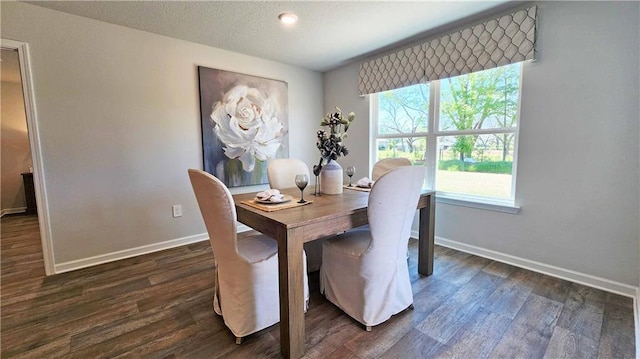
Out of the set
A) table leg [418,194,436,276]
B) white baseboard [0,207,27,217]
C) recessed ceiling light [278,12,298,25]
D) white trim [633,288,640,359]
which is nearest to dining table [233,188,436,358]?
table leg [418,194,436,276]

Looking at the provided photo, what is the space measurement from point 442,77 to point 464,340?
2.31m

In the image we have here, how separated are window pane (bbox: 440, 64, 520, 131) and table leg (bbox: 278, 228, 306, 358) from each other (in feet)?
7.36

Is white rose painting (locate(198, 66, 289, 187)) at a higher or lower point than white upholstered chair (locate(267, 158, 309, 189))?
higher

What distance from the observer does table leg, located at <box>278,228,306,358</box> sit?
1286 millimetres

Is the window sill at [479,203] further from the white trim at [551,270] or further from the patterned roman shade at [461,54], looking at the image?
the patterned roman shade at [461,54]

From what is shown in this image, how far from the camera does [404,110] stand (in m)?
3.24

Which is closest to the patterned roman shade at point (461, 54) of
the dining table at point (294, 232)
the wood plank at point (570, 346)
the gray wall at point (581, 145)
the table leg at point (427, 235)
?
the gray wall at point (581, 145)

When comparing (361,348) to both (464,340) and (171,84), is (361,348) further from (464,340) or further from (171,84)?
(171,84)

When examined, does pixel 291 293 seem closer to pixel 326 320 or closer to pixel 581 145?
pixel 326 320

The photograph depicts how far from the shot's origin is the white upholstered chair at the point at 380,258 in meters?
1.47

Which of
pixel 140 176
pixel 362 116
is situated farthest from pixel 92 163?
pixel 362 116

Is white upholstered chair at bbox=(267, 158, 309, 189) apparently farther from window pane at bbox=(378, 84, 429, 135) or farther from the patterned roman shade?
the patterned roman shade

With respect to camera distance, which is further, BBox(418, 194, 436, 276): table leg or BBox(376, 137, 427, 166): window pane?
BBox(376, 137, 427, 166): window pane

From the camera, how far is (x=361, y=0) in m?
2.08
